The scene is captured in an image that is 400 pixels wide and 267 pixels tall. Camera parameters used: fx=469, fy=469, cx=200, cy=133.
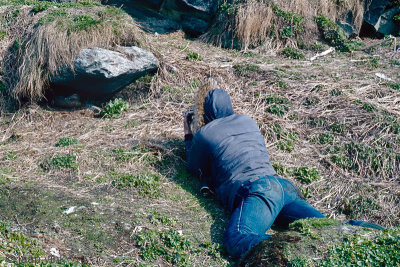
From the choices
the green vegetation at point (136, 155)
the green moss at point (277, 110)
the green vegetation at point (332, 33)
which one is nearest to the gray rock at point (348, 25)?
the green vegetation at point (332, 33)

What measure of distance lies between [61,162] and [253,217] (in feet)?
8.60

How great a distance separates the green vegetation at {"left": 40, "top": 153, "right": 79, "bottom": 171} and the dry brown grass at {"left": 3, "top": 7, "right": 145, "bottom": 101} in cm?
219

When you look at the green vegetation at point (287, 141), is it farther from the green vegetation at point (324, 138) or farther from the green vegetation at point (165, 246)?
the green vegetation at point (165, 246)

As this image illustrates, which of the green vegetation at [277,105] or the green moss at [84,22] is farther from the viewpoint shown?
the green moss at [84,22]

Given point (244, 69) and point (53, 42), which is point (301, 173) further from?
point (53, 42)

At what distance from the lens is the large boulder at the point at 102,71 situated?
7.54 meters

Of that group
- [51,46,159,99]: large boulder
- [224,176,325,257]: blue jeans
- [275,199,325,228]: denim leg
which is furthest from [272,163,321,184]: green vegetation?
[51,46,159,99]: large boulder

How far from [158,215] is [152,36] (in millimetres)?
5990

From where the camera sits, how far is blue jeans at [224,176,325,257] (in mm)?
4238

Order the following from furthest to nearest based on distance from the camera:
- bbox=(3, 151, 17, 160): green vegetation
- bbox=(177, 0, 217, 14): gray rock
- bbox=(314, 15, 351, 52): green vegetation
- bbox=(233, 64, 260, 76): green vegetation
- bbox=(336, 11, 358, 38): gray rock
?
1. bbox=(336, 11, 358, 38): gray rock
2. bbox=(177, 0, 217, 14): gray rock
3. bbox=(314, 15, 351, 52): green vegetation
4. bbox=(233, 64, 260, 76): green vegetation
5. bbox=(3, 151, 17, 160): green vegetation

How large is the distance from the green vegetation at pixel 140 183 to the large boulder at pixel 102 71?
8.43 ft

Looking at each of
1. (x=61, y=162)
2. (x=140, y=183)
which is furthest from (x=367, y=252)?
(x=61, y=162)

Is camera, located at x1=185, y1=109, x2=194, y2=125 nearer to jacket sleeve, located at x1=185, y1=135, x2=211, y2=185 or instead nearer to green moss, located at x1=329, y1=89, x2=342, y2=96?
jacket sleeve, located at x1=185, y1=135, x2=211, y2=185

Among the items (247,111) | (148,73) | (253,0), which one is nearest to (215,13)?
(253,0)
